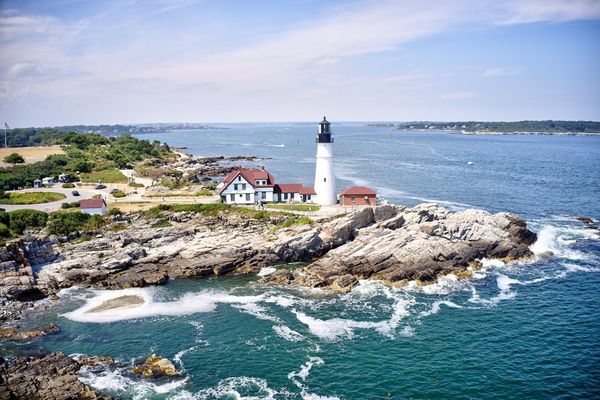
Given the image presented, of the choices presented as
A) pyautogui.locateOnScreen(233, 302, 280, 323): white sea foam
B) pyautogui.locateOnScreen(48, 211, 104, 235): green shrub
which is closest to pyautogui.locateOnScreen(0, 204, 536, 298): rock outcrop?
pyautogui.locateOnScreen(48, 211, 104, 235): green shrub

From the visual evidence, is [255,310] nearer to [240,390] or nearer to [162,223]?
[240,390]

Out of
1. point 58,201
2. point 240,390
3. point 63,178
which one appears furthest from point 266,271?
point 63,178

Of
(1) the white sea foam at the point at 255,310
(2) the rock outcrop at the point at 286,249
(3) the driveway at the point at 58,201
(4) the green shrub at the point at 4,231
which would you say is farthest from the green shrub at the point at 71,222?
(1) the white sea foam at the point at 255,310

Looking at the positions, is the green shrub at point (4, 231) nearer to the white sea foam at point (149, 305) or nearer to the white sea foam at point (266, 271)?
the white sea foam at point (149, 305)

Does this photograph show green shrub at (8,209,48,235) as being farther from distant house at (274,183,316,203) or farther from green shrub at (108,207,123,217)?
distant house at (274,183,316,203)

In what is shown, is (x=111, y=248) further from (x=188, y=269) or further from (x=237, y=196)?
(x=237, y=196)

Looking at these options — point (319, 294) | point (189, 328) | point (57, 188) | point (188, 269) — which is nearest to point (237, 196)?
point (188, 269)
